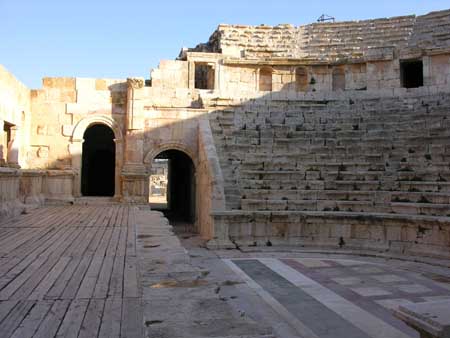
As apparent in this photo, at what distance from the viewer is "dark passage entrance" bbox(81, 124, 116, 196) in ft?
62.4

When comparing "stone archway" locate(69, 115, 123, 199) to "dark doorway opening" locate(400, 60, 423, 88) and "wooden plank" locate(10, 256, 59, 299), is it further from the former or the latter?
"dark doorway opening" locate(400, 60, 423, 88)

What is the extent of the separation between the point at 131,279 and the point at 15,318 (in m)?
1.16

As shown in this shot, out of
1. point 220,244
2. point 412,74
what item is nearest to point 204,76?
point 412,74

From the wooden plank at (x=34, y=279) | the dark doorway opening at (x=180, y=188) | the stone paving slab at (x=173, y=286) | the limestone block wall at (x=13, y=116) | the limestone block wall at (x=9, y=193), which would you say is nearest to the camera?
the stone paving slab at (x=173, y=286)

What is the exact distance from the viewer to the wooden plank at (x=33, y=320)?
2603mm

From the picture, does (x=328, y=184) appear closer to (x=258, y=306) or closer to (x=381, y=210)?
(x=381, y=210)

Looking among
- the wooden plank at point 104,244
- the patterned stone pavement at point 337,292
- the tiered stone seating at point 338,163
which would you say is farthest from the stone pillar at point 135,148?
the wooden plank at point 104,244

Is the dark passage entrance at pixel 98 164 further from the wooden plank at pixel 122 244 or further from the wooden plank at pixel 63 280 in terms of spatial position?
the wooden plank at pixel 63 280

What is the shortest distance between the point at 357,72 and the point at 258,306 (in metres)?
12.7

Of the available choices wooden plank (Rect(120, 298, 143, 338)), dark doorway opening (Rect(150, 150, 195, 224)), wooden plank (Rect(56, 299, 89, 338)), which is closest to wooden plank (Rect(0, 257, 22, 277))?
wooden plank (Rect(56, 299, 89, 338))

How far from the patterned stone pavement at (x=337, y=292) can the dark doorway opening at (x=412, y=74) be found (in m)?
10.4

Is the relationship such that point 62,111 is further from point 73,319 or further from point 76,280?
point 73,319

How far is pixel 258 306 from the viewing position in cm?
595

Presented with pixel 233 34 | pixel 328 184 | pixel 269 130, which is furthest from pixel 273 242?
pixel 233 34
